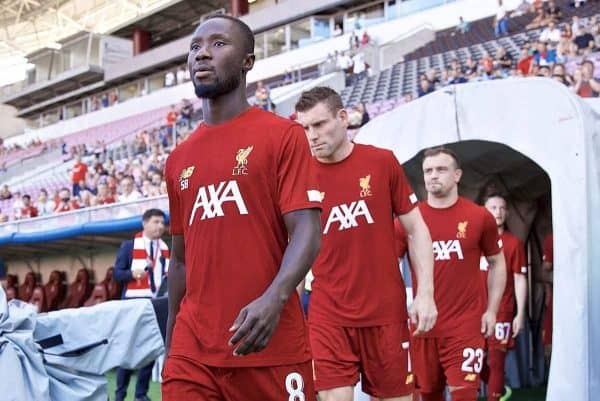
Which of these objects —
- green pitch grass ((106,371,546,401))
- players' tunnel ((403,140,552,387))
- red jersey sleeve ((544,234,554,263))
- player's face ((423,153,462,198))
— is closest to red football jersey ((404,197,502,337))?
player's face ((423,153,462,198))

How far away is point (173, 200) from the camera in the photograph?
276 centimetres

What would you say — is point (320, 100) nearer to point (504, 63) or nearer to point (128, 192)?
point (128, 192)

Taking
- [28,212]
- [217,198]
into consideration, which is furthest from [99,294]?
[217,198]

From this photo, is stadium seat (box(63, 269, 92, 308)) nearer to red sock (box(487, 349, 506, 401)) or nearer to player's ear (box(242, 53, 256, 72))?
red sock (box(487, 349, 506, 401))

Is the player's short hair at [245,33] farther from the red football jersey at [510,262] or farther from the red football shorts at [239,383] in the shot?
the red football jersey at [510,262]

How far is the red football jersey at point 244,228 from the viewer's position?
242 centimetres

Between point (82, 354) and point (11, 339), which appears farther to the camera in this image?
point (82, 354)

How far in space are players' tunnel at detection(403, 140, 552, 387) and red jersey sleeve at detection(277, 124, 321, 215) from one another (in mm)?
5248

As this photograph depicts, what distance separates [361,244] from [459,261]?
1.28 meters

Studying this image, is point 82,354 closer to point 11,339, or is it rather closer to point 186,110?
point 11,339

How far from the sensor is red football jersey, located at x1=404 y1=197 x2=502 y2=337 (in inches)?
203

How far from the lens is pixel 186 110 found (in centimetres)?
2711

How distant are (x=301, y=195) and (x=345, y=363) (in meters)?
2.05

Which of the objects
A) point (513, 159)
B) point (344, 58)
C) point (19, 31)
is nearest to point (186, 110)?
point (344, 58)
